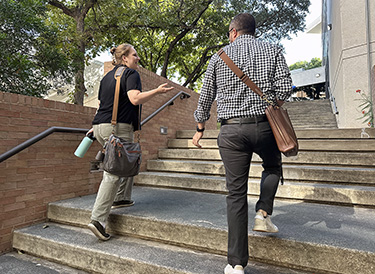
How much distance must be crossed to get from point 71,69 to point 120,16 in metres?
3.27

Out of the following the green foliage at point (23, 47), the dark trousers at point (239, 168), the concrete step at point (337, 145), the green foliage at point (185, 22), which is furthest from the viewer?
the green foliage at point (185, 22)

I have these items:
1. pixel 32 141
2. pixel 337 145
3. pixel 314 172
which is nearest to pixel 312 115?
pixel 337 145

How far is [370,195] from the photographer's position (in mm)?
2742

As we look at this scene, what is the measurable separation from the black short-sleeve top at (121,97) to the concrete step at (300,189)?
1673 millimetres

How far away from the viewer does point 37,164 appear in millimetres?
2863

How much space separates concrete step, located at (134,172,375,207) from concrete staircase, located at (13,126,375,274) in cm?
1

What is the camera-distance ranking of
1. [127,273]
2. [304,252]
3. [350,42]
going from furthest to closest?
1. [350,42]
2. [127,273]
3. [304,252]

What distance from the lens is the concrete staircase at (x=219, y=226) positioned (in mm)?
1869

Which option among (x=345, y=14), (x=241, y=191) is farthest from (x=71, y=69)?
(x=345, y=14)

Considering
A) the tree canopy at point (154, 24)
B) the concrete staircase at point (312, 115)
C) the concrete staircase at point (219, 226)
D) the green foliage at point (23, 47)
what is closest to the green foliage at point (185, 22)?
the tree canopy at point (154, 24)

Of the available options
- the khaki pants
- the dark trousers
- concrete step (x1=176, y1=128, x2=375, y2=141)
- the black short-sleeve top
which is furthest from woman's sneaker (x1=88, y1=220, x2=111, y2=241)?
concrete step (x1=176, y1=128, x2=375, y2=141)

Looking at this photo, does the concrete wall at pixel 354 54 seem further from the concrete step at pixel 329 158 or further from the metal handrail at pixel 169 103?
the metal handrail at pixel 169 103

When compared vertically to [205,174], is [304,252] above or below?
below

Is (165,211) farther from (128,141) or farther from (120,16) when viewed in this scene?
(120,16)
